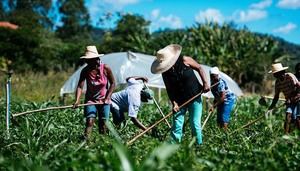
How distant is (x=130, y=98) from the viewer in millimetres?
10211

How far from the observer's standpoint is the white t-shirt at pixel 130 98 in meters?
10.2

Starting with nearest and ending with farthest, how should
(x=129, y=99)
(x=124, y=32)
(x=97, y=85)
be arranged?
(x=97, y=85) → (x=129, y=99) → (x=124, y=32)

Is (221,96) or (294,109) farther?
(294,109)

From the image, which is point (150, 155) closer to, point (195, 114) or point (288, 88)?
point (195, 114)

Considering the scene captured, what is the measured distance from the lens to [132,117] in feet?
32.2

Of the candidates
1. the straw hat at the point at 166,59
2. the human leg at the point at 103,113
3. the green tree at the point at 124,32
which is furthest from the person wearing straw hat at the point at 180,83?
the green tree at the point at 124,32

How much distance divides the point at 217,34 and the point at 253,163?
26.8 meters

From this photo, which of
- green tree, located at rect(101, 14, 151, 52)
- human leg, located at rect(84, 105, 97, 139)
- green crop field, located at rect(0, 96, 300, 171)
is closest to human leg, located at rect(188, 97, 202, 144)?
green crop field, located at rect(0, 96, 300, 171)

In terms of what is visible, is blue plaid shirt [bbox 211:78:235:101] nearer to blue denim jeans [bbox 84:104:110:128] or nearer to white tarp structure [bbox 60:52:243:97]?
blue denim jeans [bbox 84:104:110:128]

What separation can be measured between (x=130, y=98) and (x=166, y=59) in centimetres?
236

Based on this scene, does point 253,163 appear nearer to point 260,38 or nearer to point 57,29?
point 260,38

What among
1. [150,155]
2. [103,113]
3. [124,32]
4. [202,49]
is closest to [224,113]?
[103,113]

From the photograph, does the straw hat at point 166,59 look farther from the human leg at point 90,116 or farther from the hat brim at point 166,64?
the human leg at point 90,116

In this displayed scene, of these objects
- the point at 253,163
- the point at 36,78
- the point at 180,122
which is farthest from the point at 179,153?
the point at 36,78
